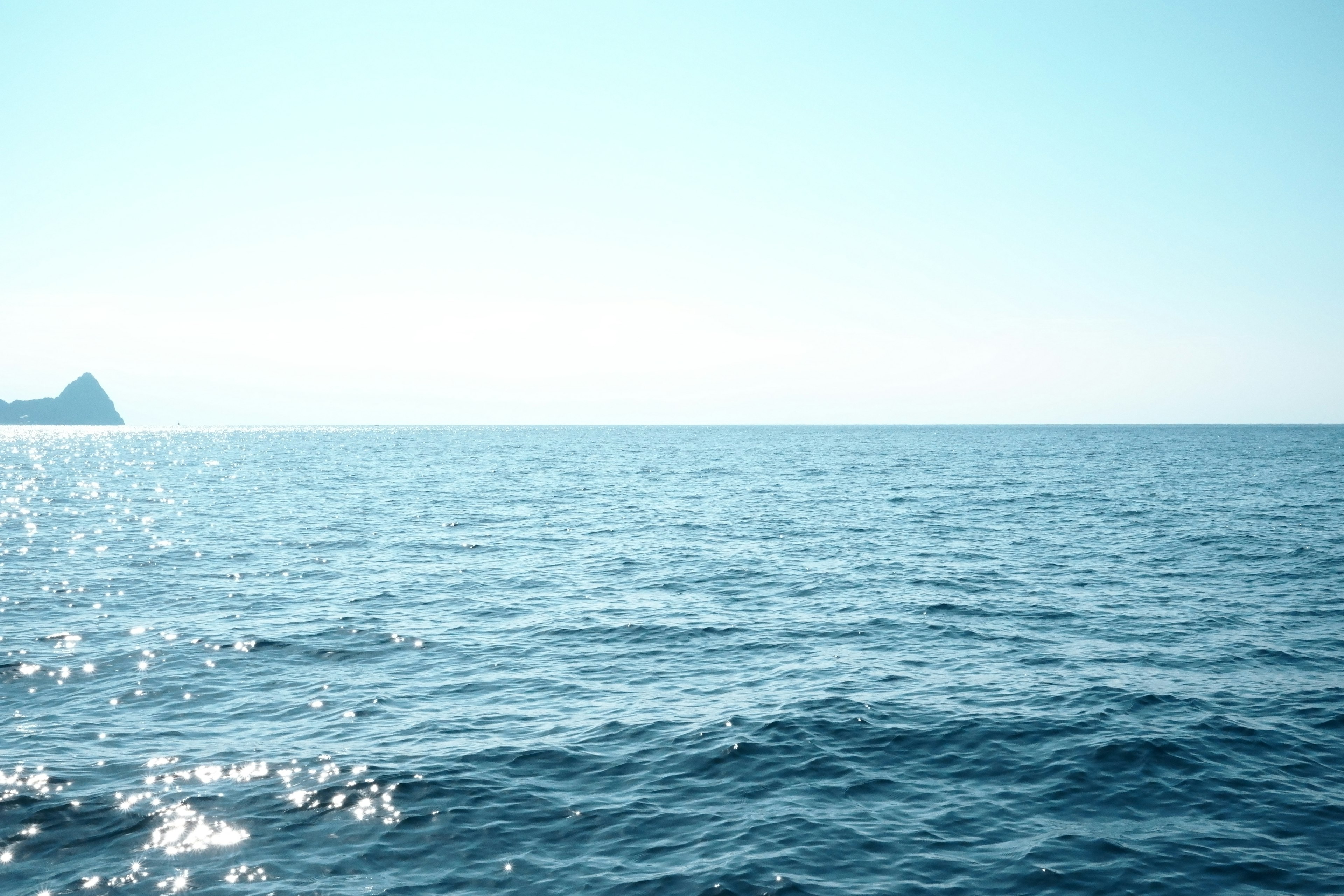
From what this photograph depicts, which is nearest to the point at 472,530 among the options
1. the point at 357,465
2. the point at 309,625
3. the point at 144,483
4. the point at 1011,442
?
the point at 309,625

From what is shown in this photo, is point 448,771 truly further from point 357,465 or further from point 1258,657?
point 357,465

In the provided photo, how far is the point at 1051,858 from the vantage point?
12844mm

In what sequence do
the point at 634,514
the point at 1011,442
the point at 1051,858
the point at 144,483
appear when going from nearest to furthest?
the point at 1051,858 < the point at 634,514 < the point at 144,483 < the point at 1011,442

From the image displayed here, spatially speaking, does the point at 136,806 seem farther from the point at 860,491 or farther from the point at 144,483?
the point at 144,483

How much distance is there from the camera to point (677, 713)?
19.1 m

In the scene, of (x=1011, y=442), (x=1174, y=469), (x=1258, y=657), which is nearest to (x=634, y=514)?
(x=1258, y=657)

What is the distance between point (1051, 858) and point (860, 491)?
62104 mm

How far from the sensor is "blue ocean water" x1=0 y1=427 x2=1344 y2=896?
1289cm

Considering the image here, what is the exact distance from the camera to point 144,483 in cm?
8588

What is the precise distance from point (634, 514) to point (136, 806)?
44739 millimetres

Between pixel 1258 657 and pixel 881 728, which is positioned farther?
pixel 1258 657

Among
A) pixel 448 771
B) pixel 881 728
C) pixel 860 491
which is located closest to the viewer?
pixel 448 771

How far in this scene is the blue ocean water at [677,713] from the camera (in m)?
12.9

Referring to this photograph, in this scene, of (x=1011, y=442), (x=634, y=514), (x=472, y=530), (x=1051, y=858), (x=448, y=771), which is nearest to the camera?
(x=1051, y=858)
